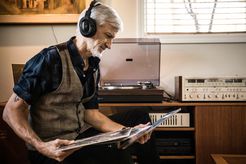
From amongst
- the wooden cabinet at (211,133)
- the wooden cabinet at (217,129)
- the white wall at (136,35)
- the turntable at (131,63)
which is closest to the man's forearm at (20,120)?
the wooden cabinet at (211,133)

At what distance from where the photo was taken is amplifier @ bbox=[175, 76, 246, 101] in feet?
5.36

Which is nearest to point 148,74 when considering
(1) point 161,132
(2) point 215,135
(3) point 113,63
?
(3) point 113,63

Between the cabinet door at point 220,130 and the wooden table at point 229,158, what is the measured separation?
0.06 metres

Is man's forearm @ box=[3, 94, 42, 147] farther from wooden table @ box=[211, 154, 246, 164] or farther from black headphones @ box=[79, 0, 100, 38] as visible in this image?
wooden table @ box=[211, 154, 246, 164]

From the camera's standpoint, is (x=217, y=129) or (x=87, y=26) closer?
(x=87, y=26)

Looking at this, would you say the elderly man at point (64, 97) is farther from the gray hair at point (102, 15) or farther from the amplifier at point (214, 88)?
the amplifier at point (214, 88)

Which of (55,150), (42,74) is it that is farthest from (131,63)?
(55,150)

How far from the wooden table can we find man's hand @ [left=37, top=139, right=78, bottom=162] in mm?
858

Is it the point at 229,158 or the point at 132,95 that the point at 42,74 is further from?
the point at 229,158

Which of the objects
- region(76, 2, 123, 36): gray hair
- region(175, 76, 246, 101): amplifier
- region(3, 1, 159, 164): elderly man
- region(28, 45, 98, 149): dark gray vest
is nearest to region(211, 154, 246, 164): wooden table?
region(175, 76, 246, 101): amplifier

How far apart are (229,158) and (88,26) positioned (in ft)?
3.43

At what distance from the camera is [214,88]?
1641mm

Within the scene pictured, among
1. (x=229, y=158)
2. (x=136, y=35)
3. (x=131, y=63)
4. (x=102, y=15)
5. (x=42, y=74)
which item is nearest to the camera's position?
(x=42, y=74)

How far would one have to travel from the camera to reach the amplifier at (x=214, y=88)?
1.63 meters
